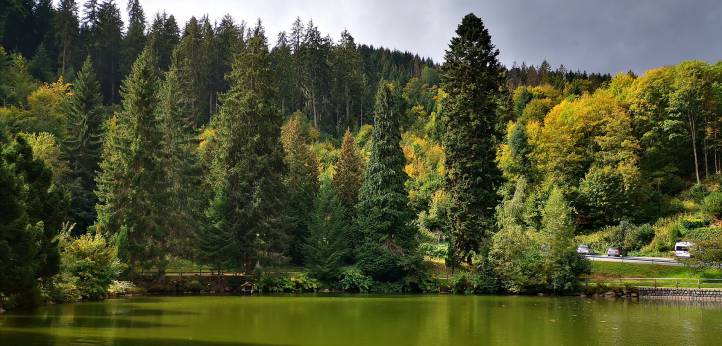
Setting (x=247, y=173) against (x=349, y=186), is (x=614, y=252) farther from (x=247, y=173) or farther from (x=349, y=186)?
(x=247, y=173)

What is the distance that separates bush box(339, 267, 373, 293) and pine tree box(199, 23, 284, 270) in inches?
238

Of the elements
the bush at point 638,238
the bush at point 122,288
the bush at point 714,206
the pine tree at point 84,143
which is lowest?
the bush at point 122,288

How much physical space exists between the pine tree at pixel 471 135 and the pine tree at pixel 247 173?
14640 mm

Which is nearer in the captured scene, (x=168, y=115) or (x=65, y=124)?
(x=168, y=115)

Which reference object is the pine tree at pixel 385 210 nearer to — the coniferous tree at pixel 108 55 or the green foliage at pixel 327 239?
the green foliage at pixel 327 239

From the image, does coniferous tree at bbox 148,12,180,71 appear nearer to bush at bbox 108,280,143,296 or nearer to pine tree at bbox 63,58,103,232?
pine tree at bbox 63,58,103,232

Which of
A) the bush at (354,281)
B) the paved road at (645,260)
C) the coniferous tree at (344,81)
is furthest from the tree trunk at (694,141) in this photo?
the coniferous tree at (344,81)

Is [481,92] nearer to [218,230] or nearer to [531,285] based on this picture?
[531,285]

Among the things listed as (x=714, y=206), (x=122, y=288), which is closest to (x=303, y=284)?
(x=122, y=288)

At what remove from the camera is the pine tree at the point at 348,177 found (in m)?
53.1

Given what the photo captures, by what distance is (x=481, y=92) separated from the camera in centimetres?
4988

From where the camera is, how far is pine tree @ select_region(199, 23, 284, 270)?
45375mm

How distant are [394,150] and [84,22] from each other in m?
86.6

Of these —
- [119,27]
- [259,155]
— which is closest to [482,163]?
[259,155]
